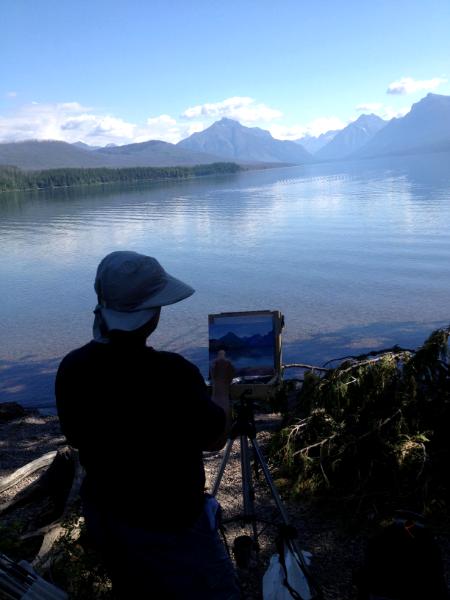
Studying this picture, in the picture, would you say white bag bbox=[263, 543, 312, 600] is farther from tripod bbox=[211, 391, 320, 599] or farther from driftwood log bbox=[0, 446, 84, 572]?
driftwood log bbox=[0, 446, 84, 572]

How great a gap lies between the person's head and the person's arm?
0.43 m

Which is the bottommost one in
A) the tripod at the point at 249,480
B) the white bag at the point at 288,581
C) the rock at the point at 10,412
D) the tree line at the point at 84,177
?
the rock at the point at 10,412

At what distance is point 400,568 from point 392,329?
9.12 metres

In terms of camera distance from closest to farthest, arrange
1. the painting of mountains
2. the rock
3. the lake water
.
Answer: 1. the painting of mountains
2. the rock
3. the lake water

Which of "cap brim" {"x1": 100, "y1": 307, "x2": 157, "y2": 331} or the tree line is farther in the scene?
the tree line

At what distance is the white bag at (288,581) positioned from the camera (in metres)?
3.15

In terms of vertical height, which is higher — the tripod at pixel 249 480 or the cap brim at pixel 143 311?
the cap brim at pixel 143 311

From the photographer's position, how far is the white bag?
10.3 feet

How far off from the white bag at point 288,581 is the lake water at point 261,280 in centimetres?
696

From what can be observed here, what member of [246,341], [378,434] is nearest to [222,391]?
[378,434]

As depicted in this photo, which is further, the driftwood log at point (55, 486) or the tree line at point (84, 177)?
the tree line at point (84, 177)

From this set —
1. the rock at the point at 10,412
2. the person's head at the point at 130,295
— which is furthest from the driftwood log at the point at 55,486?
the rock at the point at 10,412

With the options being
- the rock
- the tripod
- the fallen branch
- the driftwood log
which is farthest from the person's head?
the rock

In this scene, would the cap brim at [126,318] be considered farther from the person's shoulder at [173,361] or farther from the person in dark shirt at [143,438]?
the person's shoulder at [173,361]
